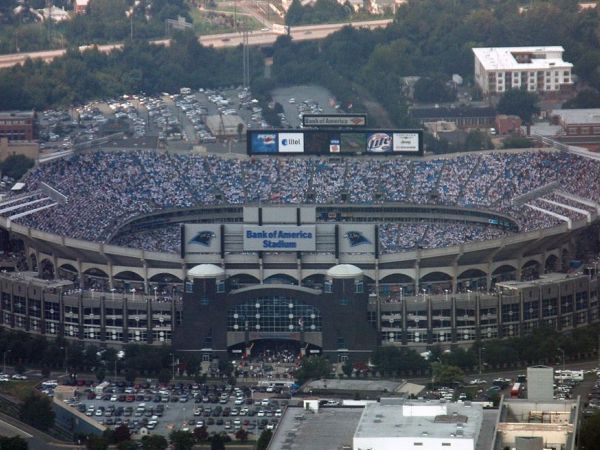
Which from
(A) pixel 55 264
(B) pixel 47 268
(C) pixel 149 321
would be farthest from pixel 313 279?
(B) pixel 47 268

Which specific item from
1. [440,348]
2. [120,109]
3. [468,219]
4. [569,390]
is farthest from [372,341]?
[120,109]

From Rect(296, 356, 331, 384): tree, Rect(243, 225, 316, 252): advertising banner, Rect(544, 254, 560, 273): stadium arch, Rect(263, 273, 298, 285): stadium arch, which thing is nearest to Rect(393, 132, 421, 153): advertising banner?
Rect(544, 254, 560, 273): stadium arch

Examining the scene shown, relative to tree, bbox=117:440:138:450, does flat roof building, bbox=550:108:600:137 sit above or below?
above

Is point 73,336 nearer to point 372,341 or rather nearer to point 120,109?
point 372,341

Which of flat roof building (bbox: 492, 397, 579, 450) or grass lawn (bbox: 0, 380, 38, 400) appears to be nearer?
flat roof building (bbox: 492, 397, 579, 450)

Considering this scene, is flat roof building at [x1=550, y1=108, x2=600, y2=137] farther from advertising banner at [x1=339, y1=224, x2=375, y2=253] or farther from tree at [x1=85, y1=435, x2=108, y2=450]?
tree at [x1=85, y1=435, x2=108, y2=450]

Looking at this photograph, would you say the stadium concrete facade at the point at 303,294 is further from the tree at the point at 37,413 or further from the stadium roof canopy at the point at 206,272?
the tree at the point at 37,413
